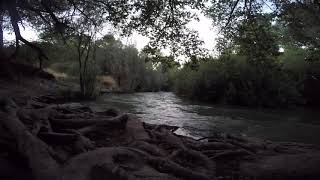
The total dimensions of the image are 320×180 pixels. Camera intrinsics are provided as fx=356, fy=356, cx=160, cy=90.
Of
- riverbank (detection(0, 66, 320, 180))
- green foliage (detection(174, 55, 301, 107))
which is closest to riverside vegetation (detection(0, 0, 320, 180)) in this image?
riverbank (detection(0, 66, 320, 180))

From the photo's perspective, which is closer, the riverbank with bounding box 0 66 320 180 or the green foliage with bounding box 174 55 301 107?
the riverbank with bounding box 0 66 320 180

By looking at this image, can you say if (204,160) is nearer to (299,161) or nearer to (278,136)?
(299,161)

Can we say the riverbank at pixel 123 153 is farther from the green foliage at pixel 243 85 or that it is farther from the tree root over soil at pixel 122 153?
the green foliage at pixel 243 85

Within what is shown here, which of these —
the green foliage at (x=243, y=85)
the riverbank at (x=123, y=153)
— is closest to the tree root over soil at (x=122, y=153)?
the riverbank at (x=123, y=153)

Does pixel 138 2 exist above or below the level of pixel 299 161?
above

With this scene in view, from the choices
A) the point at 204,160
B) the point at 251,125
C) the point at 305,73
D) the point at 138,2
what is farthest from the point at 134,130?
the point at 305,73

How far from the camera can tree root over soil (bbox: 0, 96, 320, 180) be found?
589 cm

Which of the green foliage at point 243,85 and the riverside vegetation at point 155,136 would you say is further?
the green foliage at point 243,85

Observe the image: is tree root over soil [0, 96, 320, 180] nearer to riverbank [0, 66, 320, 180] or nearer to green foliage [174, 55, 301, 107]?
riverbank [0, 66, 320, 180]

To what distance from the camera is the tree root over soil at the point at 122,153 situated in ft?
19.3

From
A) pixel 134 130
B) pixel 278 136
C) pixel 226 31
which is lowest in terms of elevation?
pixel 278 136

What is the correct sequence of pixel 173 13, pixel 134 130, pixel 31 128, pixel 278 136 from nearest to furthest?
pixel 31 128
pixel 134 130
pixel 173 13
pixel 278 136

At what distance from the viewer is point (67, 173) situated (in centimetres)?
543

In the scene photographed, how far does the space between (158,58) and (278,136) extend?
8.66 metres
